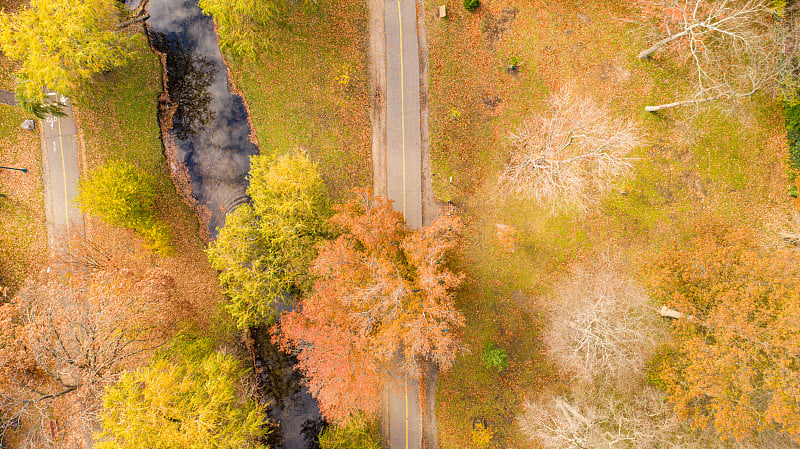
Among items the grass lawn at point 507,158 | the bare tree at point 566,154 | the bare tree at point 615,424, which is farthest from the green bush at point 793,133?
the bare tree at point 615,424

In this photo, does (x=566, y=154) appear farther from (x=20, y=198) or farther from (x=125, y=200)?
(x=20, y=198)

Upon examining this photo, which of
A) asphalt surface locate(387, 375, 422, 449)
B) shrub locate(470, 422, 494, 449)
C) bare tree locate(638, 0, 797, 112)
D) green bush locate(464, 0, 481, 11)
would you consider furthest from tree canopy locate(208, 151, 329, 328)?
bare tree locate(638, 0, 797, 112)

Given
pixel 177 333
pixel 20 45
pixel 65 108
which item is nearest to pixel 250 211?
pixel 177 333

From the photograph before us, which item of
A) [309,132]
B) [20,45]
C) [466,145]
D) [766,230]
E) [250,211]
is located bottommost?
[766,230]

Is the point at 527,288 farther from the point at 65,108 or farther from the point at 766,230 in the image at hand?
the point at 65,108

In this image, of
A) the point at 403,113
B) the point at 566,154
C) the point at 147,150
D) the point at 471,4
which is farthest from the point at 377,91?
the point at 147,150

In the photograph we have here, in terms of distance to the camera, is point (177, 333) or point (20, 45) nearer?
point (20, 45)
